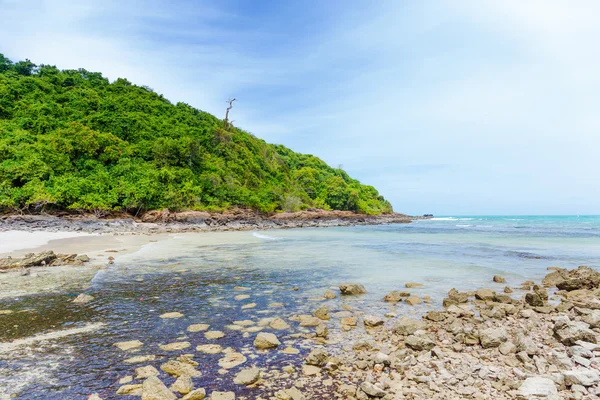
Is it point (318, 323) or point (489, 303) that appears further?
point (489, 303)

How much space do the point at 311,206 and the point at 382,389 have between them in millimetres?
74242

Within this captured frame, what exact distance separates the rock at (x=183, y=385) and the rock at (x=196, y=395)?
0.12 metres

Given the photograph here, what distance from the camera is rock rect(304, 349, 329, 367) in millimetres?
5039

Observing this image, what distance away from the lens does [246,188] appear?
6262 centimetres

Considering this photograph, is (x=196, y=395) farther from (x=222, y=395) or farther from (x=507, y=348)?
(x=507, y=348)

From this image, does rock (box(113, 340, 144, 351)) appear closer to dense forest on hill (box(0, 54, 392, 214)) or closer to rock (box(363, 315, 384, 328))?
rock (box(363, 315, 384, 328))

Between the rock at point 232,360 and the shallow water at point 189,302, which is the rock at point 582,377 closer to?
the shallow water at point 189,302

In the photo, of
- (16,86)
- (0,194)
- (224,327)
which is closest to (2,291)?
(224,327)

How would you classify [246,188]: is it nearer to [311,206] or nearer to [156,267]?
[311,206]

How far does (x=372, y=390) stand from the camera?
4.07 metres

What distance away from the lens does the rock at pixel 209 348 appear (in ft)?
18.3

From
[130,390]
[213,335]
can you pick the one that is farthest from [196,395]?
[213,335]

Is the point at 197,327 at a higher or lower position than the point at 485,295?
lower

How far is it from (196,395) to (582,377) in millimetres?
5101
